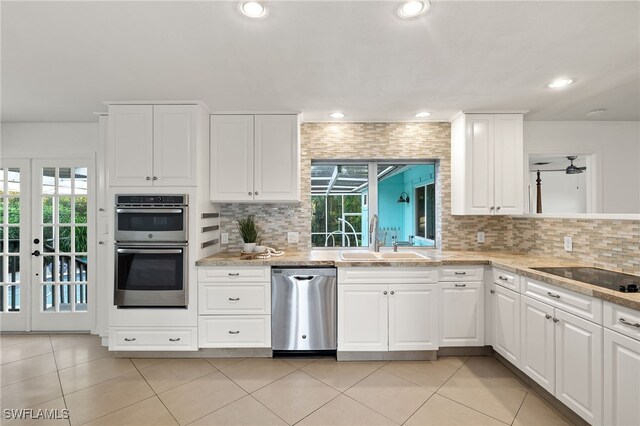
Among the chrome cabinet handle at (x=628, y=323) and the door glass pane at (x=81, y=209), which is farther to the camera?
the door glass pane at (x=81, y=209)

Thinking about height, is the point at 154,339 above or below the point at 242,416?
above

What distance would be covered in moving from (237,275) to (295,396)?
1098 millimetres

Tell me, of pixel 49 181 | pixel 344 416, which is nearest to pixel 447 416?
pixel 344 416

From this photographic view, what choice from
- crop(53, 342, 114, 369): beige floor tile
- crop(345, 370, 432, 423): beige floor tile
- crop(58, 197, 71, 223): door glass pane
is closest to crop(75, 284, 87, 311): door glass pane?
crop(53, 342, 114, 369): beige floor tile

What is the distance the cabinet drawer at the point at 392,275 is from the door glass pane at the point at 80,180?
312 cm

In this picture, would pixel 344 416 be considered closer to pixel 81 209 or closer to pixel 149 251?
pixel 149 251

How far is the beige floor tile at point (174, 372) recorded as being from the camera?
2.33m

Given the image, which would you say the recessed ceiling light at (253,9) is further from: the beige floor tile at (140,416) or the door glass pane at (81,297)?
the door glass pane at (81,297)

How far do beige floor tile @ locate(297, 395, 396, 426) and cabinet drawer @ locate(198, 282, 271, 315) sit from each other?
97 cm

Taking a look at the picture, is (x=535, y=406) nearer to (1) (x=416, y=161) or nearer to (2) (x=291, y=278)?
(2) (x=291, y=278)

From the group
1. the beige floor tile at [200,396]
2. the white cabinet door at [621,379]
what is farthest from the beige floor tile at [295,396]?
the white cabinet door at [621,379]

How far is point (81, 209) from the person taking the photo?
3.41m

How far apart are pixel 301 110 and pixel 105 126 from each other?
6.39 ft

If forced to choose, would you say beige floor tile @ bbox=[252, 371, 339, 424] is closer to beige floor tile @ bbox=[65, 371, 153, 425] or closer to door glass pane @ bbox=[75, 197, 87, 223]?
beige floor tile @ bbox=[65, 371, 153, 425]
